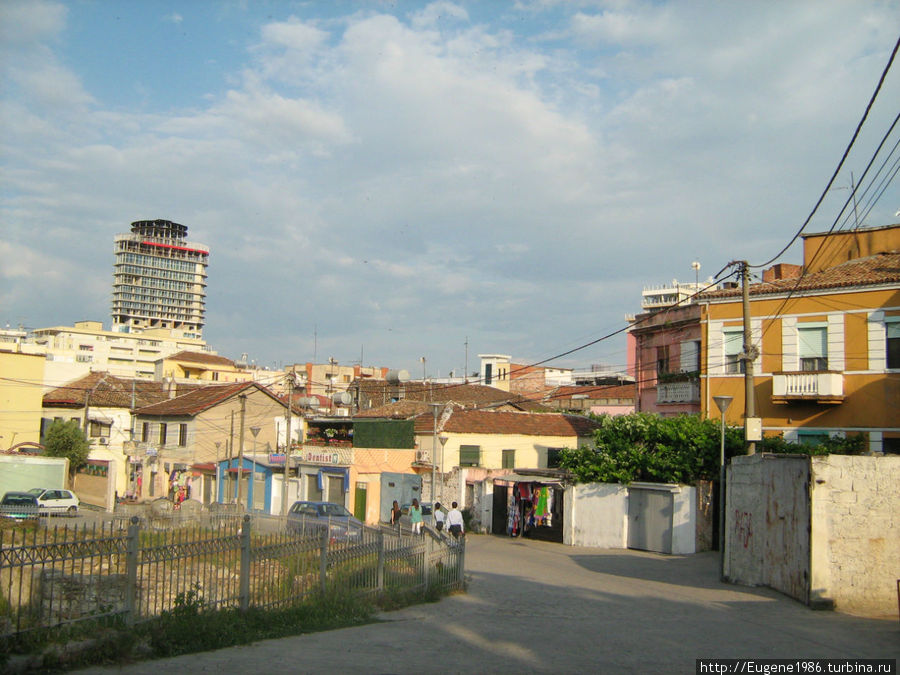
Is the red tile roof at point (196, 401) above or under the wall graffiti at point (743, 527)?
above

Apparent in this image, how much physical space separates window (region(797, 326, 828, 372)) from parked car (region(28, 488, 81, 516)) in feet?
106

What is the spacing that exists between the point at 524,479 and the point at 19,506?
21235mm

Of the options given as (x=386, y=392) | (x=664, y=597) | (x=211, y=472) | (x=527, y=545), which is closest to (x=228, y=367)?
(x=386, y=392)

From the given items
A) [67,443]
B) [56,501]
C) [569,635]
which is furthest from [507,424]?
[569,635]

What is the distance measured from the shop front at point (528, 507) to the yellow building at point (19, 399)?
36180mm

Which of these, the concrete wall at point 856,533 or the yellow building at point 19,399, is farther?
the yellow building at point 19,399

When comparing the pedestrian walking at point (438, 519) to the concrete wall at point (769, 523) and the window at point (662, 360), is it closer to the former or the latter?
the concrete wall at point (769, 523)

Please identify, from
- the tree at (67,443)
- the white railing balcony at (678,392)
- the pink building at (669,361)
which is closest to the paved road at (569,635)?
the white railing balcony at (678,392)

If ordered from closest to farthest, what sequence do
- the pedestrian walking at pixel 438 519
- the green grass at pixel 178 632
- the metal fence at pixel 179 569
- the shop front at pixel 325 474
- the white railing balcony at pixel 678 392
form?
the green grass at pixel 178 632 → the metal fence at pixel 179 569 → the pedestrian walking at pixel 438 519 → the white railing balcony at pixel 678 392 → the shop front at pixel 325 474

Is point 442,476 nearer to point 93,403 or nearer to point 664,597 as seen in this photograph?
point 664,597

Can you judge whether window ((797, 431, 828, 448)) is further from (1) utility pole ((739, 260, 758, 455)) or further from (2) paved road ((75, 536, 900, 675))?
(2) paved road ((75, 536, 900, 675))

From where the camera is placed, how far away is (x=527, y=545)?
2975 centimetres

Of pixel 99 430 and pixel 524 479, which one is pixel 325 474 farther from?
pixel 99 430

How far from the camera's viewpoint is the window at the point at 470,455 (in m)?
39.9
